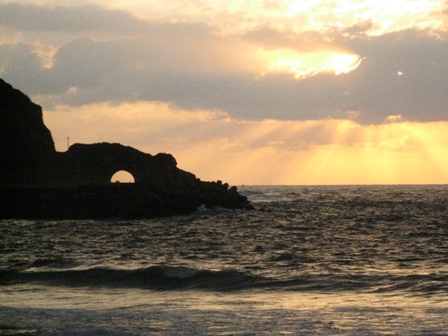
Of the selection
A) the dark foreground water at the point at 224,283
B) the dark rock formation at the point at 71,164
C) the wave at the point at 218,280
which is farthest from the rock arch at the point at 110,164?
the wave at the point at 218,280

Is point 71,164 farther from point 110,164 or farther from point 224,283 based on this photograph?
point 224,283

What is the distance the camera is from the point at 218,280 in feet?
58.5

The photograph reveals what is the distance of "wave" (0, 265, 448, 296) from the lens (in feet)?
53.5

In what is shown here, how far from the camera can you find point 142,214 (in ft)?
151

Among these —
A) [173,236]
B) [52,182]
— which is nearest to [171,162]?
[52,182]

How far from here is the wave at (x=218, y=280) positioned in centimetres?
1631

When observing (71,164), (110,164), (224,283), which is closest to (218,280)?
(224,283)

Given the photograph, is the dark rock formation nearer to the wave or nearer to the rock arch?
the rock arch

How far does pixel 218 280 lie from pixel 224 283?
15.9 inches

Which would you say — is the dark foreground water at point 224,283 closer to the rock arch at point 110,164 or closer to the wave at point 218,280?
the wave at point 218,280

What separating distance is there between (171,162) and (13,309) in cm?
4385

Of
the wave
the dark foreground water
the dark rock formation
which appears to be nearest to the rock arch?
the dark rock formation

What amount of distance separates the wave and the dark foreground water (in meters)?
0.03

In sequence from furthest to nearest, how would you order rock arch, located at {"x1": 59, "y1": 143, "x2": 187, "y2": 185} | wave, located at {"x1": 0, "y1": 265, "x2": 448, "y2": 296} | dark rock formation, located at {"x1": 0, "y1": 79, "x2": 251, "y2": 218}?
rock arch, located at {"x1": 59, "y1": 143, "x2": 187, "y2": 185} → dark rock formation, located at {"x1": 0, "y1": 79, "x2": 251, "y2": 218} → wave, located at {"x1": 0, "y1": 265, "x2": 448, "y2": 296}
